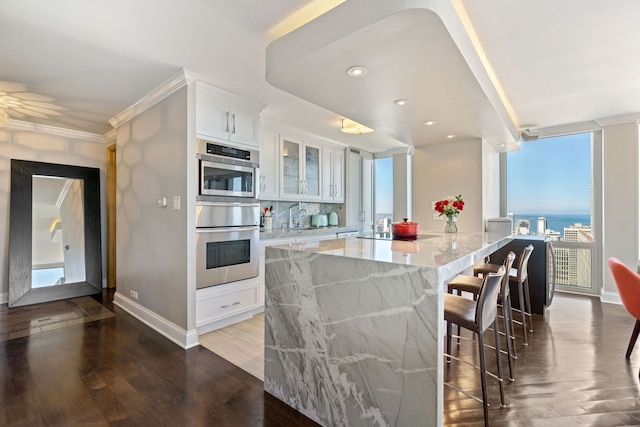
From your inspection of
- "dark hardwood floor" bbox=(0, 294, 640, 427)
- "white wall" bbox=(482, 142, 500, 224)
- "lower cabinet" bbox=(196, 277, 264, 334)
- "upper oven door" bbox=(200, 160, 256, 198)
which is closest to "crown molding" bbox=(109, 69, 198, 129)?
"upper oven door" bbox=(200, 160, 256, 198)

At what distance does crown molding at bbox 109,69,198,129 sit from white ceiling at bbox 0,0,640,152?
0.23 ft

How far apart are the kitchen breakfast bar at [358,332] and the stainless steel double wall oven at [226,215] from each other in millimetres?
1132

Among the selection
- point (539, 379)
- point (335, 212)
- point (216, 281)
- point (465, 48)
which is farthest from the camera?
point (335, 212)

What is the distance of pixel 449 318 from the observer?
1.77 meters

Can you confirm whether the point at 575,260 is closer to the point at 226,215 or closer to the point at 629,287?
the point at 629,287

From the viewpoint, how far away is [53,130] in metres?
4.16

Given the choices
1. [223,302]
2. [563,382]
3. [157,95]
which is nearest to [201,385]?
[223,302]

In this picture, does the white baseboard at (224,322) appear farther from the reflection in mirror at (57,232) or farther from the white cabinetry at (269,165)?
the reflection in mirror at (57,232)

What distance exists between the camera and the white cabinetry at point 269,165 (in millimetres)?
4051

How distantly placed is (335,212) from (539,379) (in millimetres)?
3863

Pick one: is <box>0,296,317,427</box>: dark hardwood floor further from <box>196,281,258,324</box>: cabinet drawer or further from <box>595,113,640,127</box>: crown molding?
<box>595,113,640,127</box>: crown molding

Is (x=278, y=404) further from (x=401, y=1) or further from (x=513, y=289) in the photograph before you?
(x=513, y=289)

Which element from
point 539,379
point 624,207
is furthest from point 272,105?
point 624,207

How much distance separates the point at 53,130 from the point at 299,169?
3.54m
